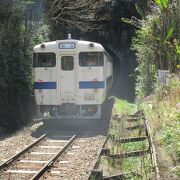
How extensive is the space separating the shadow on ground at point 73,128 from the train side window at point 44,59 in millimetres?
2244

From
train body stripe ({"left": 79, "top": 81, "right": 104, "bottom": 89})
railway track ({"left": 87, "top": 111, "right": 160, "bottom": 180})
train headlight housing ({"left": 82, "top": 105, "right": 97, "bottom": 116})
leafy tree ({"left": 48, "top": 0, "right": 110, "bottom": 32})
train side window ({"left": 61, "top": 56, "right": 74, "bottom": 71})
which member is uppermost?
leafy tree ({"left": 48, "top": 0, "right": 110, "bottom": 32})

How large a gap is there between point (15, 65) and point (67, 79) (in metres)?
2.61

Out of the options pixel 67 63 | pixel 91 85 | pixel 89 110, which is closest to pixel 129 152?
pixel 91 85

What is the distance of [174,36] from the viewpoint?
22781 mm

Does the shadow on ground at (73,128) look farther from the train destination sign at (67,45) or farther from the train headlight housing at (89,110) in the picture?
the train destination sign at (67,45)

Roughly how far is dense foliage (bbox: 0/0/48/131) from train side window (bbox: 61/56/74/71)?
2072 mm

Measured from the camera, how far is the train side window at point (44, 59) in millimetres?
16359

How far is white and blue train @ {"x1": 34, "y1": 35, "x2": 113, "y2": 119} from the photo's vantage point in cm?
1614

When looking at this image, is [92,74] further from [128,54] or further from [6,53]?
[128,54]

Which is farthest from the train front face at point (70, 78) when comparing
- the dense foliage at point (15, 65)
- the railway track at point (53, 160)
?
the railway track at point (53, 160)

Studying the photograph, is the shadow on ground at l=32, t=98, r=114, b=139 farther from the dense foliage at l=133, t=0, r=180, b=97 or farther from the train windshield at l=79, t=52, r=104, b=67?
the dense foliage at l=133, t=0, r=180, b=97

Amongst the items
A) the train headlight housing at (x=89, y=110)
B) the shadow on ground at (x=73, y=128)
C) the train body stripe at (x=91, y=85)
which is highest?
the train body stripe at (x=91, y=85)

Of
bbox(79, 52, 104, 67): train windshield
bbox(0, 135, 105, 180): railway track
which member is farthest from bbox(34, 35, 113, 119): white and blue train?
bbox(0, 135, 105, 180): railway track

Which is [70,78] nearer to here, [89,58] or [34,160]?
[89,58]
